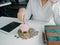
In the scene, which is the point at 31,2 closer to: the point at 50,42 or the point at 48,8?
the point at 48,8

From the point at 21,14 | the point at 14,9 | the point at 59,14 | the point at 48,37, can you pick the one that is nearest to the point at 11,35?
the point at 21,14

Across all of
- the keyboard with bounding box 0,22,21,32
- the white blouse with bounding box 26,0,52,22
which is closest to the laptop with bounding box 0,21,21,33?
the keyboard with bounding box 0,22,21,32

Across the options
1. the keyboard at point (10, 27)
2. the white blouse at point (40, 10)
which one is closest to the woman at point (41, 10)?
the white blouse at point (40, 10)

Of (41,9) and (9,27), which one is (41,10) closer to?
(41,9)

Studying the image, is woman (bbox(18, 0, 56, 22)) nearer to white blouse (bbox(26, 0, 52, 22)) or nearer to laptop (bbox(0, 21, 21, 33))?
white blouse (bbox(26, 0, 52, 22))

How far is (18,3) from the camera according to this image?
10.2 feet

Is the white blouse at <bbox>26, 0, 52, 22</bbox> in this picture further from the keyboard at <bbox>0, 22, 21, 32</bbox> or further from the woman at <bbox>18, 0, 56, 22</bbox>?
the keyboard at <bbox>0, 22, 21, 32</bbox>

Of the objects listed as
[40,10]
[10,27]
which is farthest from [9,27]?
[40,10]

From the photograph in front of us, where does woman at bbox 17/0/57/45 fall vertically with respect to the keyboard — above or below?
above

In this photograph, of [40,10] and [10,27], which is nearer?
[10,27]

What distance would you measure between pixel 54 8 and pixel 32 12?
0.99 feet

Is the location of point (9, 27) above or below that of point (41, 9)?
below

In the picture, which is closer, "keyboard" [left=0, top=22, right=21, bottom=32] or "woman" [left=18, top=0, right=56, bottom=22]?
"keyboard" [left=0, top=22, right=21, bottom=32]

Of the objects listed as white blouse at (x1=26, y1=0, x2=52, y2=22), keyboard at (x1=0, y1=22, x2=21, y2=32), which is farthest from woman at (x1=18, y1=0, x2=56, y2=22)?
keyboard at (x1=0, y1=22, x2=21, y2=32)
